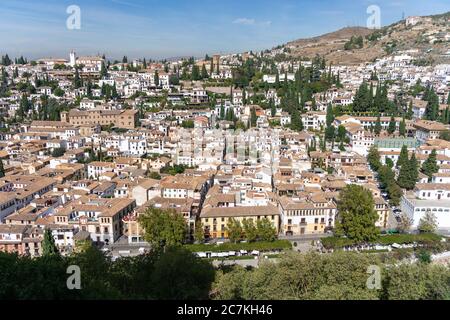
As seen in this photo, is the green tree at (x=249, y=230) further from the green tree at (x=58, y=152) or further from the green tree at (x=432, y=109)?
the green tree at (x=432, y=109)

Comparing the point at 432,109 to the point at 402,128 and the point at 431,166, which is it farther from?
the point at 431,166

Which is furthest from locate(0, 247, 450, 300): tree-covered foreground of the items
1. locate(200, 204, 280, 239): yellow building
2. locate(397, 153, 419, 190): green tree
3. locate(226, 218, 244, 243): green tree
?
locate(397, 153, 419, 190): green tree

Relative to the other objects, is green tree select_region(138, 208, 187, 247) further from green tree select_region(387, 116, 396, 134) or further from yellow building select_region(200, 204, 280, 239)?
green tree select_region(387, 116, 396, 134)

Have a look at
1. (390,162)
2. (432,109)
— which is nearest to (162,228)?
(390,162)

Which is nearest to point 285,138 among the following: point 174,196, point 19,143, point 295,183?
point 295,183
